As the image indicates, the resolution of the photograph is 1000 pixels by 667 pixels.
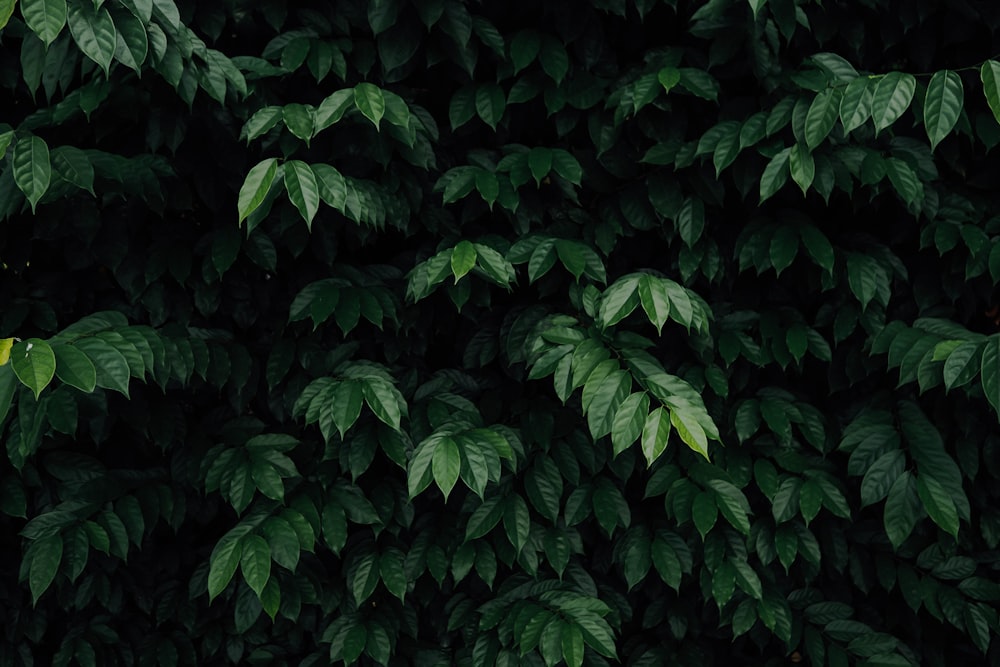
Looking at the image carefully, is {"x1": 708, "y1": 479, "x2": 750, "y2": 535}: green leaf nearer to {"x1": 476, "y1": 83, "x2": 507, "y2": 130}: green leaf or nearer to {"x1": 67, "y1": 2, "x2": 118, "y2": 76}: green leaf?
{"x1": 476, "y1": 83, "x2": 507, "y2": 130}: green leaf

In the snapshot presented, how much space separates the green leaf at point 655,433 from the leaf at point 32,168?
53.2 inches

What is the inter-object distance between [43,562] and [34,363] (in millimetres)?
724

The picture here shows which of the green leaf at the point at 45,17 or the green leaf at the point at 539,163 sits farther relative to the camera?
the green leaf at the point at 539,163

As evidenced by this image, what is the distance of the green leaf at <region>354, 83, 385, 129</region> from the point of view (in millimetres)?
2098

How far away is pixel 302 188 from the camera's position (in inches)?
78.4

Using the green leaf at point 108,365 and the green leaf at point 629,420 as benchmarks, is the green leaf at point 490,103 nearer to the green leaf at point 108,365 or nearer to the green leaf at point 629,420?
the green leaf at point 629,420

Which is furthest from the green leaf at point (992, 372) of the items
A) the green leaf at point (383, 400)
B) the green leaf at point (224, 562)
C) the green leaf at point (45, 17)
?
the green leaf at point (45, 17)

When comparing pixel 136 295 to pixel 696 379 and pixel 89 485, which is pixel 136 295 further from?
pixel 696 379

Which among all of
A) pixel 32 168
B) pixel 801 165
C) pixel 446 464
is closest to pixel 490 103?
pixel 801 165

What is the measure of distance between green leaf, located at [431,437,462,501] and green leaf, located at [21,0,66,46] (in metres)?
1.15

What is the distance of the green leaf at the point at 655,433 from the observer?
1.83 metres

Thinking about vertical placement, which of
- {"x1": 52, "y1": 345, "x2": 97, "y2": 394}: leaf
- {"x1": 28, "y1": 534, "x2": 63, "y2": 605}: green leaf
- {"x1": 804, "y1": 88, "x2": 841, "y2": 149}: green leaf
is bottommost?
{"x1": 28, "y1": 534, "x2": 63, "y2": 605}: green leaf

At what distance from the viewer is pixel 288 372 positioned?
8.39ft

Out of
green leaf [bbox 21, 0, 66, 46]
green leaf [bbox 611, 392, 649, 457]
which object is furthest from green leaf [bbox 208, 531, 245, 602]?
green leaf [bbox 21, 0, 66, 46]
